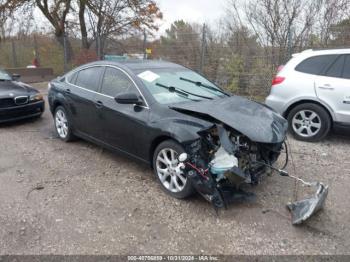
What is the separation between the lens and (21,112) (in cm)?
653

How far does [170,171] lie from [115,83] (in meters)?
1.63

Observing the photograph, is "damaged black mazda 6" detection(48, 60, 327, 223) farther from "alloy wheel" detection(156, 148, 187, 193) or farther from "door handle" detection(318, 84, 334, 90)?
"door handle" detection(318, 84, 334, 90)

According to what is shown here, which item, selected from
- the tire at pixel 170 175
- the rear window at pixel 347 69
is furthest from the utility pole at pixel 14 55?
the rear window at pixel 347 69

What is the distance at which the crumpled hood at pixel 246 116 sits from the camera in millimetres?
3330

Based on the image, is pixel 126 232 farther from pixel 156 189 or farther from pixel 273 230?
pixel 273 230

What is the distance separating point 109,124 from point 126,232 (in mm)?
1790

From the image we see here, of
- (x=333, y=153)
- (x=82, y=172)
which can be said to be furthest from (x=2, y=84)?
(x=333, y=153)

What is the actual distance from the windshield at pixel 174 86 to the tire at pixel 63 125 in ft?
6.25

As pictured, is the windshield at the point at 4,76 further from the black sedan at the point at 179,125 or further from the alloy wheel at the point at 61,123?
the black sedan at the point at 179,125

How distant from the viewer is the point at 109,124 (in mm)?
4375

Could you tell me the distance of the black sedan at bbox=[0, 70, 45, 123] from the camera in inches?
247

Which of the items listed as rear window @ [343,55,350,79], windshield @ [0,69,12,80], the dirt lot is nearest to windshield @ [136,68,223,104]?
the dirt lot

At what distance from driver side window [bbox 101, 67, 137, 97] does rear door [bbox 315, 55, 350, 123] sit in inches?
134

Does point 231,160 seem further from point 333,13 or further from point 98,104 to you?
point 333,13
